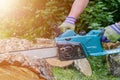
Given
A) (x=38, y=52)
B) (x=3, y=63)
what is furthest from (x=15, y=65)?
(x=38, y=52)

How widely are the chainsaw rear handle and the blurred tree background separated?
8.46 ft

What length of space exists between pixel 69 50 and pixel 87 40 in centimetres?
23

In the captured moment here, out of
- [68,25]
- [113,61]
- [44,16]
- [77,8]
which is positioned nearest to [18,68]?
[68,25]

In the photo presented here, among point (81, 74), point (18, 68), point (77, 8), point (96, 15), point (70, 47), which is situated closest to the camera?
point (18, 68)

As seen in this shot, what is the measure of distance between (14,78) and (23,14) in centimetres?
407

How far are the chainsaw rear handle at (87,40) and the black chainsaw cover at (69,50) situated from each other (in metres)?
0.03

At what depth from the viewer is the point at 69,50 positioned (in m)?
4.46

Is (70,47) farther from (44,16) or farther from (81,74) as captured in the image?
(44,16)

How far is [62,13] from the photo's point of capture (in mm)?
7480

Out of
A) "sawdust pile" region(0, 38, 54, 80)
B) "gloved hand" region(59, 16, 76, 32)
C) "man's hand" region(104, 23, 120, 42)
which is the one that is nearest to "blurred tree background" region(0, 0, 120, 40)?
"man's hand" region(104, 23, 120, 42)

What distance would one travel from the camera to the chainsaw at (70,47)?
4.39m

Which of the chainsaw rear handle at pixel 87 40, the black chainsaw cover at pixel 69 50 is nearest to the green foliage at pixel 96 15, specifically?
the chainsaw rear handle at pixel 87 40

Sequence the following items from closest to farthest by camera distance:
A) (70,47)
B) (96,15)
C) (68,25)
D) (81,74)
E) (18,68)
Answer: (18,68) < (70,47) < (68,25) < (81,74) < (96,15)

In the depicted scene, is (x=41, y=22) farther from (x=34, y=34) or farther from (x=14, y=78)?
(x=14, y=78)
